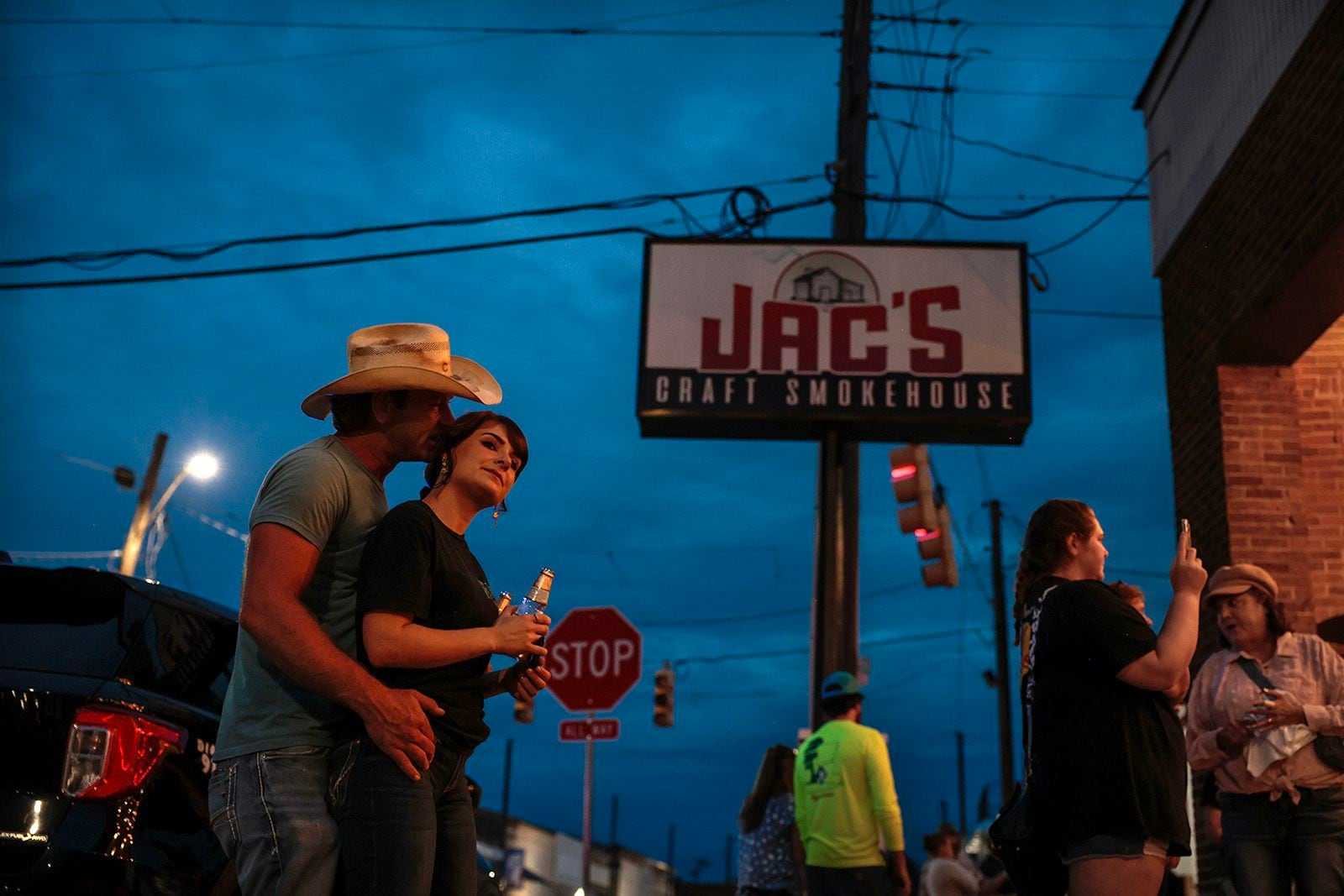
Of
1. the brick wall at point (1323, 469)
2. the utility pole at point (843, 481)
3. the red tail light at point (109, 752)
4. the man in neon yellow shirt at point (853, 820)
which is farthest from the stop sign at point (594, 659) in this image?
the red tail light at point (109, 752)

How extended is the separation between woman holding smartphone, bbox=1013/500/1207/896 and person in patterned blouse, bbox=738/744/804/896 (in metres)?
5.10

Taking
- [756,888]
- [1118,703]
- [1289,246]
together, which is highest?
[1289,246]

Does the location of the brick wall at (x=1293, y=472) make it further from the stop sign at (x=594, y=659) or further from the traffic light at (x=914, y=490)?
the stop sign at (x=594, y=659)

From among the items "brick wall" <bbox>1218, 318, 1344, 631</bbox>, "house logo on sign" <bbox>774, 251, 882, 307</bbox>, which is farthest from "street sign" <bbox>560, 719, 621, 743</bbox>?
"brick wall" <bbox>1218, 318, 1344, 631</bbox>

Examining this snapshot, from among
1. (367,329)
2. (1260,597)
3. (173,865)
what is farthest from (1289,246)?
(173,865)

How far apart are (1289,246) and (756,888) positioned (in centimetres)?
541

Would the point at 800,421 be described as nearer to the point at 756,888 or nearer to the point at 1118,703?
the point at 756,888

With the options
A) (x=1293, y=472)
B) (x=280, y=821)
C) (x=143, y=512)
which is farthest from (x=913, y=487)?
(x=143, y=512)

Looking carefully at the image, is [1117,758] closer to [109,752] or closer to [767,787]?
[109,752]

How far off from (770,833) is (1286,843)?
3.92 meters

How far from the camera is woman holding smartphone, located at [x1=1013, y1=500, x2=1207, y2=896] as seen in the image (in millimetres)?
3871

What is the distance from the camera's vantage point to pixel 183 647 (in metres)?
4.92

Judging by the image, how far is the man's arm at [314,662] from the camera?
3131 mm

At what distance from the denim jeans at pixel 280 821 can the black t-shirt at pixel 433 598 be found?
0.29 m
